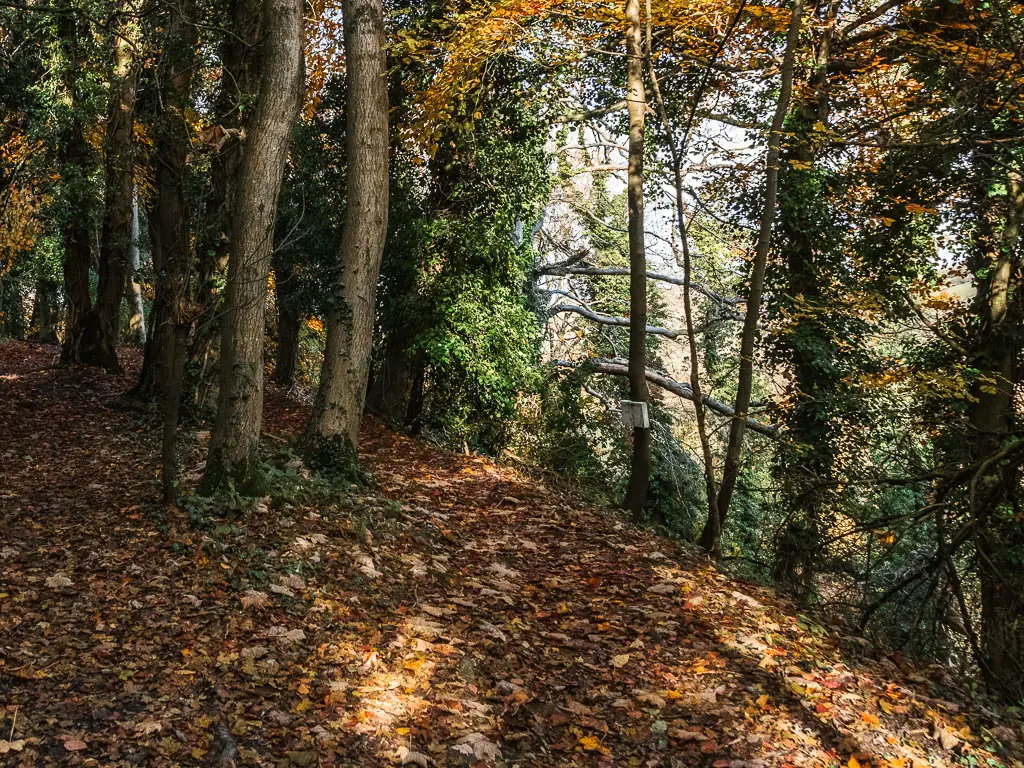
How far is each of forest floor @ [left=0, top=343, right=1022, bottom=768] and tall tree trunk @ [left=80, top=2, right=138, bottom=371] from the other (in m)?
5.84

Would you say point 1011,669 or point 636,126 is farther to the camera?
point 636,126

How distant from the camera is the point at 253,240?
251 inches

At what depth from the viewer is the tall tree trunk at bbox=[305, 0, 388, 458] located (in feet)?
26.2

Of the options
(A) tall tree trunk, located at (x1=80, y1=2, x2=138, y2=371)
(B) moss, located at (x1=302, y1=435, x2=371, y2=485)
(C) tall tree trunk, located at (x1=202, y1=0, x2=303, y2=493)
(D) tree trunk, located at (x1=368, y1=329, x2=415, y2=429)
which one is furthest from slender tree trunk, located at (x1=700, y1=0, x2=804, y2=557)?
(A) tall tree trunk, located at (x1=80, y1=2, x2=138, y2=371)

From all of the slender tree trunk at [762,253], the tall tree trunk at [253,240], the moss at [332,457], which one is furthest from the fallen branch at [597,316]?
the tall tree trunk at [253,240]

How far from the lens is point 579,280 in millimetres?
18250

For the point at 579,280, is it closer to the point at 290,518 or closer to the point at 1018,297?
the point at 1018,297

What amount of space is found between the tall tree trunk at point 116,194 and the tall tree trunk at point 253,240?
250 inches

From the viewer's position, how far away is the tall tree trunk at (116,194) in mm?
11953

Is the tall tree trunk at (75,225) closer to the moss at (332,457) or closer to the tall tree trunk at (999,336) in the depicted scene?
the moss at (332,457)

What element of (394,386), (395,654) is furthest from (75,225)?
(395,654)

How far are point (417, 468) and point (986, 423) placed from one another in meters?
7.85

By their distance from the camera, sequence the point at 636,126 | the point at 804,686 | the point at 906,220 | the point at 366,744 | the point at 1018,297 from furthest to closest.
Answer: the point at 906,220, the point at 1018,297, the point at 636,126, the point at 804,686, the point at 366,744

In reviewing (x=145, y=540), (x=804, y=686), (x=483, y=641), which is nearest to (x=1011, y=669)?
(x=804, y=686)
